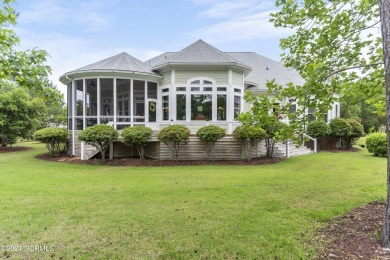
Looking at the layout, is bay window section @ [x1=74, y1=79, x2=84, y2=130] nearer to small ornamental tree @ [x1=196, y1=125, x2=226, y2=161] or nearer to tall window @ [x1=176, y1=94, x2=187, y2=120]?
tall window @ [x1=176, y1=94, x2=187, y2=120]

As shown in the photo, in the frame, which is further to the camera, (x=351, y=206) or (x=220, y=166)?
(x=220, y=166)

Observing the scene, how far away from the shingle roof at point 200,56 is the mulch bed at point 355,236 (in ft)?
31.8

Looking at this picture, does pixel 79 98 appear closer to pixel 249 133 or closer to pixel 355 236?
pixel 249 133

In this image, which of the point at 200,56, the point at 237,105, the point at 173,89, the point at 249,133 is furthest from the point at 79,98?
the point at 249,133

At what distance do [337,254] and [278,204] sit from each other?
6.58 feet

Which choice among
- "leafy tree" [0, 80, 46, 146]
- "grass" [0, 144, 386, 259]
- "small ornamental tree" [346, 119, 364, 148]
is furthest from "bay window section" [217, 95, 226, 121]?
"leafy tree" [0, 80, 46, 146]

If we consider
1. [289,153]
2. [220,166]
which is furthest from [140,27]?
[289,153]

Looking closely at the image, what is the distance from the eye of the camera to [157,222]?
4109 millimetres

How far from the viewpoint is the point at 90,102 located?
1388 cm

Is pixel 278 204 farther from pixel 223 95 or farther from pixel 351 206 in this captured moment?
pixel 223 95

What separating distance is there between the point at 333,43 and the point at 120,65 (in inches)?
427

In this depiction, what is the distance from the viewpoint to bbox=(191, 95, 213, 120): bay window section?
42.4 feet

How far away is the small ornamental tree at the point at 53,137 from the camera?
495 inches

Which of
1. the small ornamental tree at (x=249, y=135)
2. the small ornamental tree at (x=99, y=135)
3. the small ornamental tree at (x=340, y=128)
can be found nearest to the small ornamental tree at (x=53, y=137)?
the small ornamental tree at (x=99, y=135)
